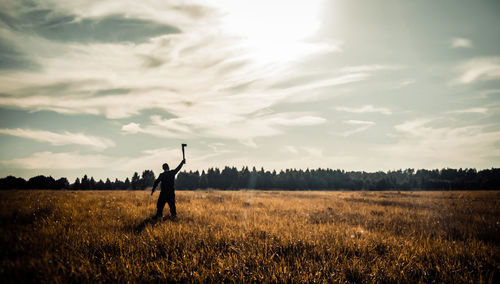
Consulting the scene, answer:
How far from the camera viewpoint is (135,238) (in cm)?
509

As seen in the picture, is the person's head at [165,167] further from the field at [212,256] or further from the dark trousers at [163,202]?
the field at [212,256]

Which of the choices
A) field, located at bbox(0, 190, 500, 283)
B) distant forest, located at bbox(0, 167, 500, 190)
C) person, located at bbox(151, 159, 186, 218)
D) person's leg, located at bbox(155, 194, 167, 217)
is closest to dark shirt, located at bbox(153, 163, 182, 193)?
Result: person, located at bbox(151, 159, 186, 218)

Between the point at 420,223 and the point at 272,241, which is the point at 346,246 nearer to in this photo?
the point at 272,241

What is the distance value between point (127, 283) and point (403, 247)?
5.64 m

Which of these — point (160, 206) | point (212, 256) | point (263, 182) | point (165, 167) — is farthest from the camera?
Answer: point (263, 182)

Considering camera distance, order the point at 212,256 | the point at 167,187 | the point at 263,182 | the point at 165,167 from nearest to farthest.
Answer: the point at 212,256
the point at 167,187
the point at 165,167
the point at 263,182

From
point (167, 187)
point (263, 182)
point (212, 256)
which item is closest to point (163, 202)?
point (167, 187)

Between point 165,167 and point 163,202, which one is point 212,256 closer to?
point 163,202

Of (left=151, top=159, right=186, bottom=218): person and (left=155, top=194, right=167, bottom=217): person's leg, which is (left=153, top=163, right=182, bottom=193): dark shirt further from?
(left=155, top=194, right=167, bottom=217): person's leg

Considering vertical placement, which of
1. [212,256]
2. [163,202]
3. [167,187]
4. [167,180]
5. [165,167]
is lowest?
[212,256]

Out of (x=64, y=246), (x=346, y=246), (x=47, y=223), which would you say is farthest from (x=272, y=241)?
(x=47, y=223)

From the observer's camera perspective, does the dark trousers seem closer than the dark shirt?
Yes

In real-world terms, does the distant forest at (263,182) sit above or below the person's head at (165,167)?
below

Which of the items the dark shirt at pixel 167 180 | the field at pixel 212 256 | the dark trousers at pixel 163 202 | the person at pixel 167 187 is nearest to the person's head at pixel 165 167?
the person at pixel 167 187
